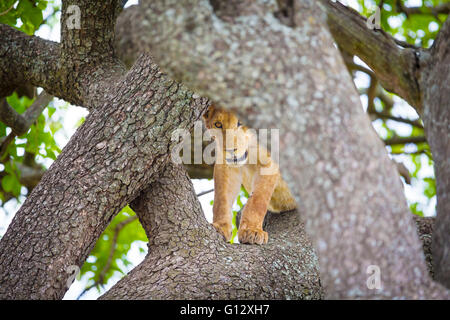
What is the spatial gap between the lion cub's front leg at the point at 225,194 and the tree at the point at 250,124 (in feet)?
1.96

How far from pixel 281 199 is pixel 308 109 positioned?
3016 millimetres

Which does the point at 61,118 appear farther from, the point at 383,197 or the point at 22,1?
the point at 383,197

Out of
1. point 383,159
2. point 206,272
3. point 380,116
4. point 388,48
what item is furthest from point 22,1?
point 380,116

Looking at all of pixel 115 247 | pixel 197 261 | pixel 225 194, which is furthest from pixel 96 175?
pixel 115 247

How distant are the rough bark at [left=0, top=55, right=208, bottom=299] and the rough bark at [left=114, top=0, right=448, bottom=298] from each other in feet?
4.61

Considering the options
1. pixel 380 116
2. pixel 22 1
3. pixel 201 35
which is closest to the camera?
pixel 201 35

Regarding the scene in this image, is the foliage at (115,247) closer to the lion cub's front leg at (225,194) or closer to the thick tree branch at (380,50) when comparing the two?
the lion cub's front leg at (225,194)

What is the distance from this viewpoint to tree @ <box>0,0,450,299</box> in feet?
6.74

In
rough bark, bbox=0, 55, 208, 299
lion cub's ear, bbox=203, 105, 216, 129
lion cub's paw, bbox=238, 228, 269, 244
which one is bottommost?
lion cub's paw, bbox=238, 228, 269, 244

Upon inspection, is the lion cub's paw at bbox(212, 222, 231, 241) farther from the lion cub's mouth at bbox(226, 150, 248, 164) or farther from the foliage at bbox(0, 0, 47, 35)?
the foliage at bbox(0, 0, 47, 35)

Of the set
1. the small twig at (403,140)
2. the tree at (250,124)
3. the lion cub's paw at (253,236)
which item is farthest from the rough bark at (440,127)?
the small twig at (403,140)

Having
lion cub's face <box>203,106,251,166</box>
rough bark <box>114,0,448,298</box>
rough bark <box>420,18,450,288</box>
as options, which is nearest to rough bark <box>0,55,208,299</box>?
lion cub's face <box>203,106,251,166</box>

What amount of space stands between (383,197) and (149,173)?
6.24 ft

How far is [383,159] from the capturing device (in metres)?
2.15
